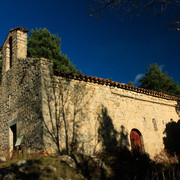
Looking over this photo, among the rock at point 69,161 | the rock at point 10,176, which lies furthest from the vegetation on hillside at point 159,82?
the rock at point 10,176

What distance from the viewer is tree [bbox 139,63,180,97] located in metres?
27.1

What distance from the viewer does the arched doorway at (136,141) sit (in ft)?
37.4

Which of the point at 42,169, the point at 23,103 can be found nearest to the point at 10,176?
the point at 42,169

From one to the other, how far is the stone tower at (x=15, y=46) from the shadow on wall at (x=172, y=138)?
10449 mm

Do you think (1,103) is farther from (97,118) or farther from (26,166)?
(26,166)

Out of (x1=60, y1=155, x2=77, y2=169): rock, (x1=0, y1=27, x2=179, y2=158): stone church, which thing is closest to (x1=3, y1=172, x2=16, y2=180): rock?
(x1=60, y1=155, x2=77, y2=169): rock

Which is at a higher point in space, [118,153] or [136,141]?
[136,141]

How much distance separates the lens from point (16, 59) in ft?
35.9

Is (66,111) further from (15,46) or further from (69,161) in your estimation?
A: (15,46)

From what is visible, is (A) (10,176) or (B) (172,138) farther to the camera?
(B) (172,138)

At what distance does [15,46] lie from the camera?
1112 centimetres

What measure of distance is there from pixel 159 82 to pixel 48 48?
15.2 metres

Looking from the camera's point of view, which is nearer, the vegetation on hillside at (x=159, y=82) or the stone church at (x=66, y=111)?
the stone church at (x=66, y=111)

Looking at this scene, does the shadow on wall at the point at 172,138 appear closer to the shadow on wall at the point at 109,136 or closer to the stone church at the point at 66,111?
the stone church at the point at 66,111
